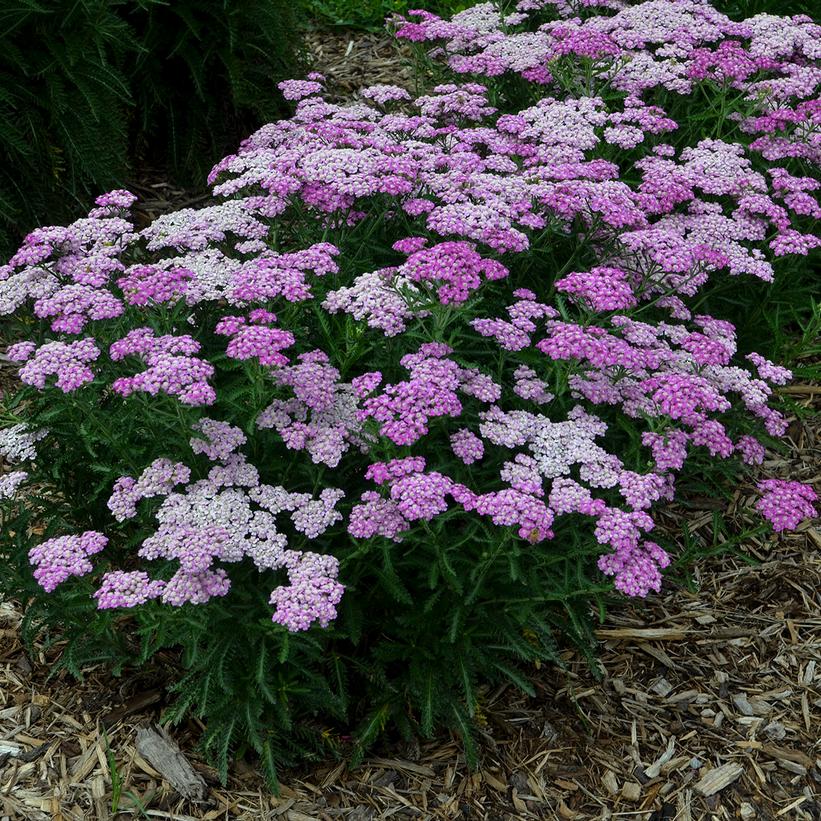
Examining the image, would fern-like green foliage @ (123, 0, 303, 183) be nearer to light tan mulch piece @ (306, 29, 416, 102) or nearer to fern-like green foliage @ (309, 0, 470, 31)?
light tan mulch piece @ (306, 29, 416, 102)

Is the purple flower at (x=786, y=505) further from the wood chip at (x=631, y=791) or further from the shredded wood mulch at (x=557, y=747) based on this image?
the wood chip at (x=631, y=791)

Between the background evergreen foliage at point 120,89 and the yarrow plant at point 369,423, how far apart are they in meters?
1.77

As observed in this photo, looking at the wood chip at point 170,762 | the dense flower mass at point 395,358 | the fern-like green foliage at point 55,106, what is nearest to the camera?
the dense flower mass at point 395,358

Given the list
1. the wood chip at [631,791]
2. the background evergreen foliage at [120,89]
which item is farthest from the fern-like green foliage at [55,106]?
the wood chip at [631,791]

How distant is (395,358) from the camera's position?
3.84 metres

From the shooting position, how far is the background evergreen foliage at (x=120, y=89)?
19.6ft

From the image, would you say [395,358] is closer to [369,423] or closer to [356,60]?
[369,423]

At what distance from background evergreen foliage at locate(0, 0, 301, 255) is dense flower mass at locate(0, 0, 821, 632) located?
172 centimetres

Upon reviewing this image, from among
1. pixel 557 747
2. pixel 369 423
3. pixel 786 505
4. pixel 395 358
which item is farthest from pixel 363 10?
pixel 557 747

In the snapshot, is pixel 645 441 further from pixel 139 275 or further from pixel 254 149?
pixel 254 149

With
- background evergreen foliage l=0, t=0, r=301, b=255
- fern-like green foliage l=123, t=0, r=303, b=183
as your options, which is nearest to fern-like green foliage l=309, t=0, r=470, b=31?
background evergreen foliage l=0, t=0, r=301, b=255

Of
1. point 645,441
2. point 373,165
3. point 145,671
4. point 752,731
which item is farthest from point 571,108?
point 145,671

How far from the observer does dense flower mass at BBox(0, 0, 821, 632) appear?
3.30 metres

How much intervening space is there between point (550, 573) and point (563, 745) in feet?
3.00
